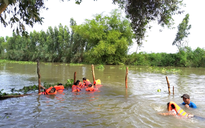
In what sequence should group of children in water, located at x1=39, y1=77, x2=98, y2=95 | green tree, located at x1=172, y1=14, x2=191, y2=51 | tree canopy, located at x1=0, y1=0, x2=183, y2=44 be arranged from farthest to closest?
green tree, located at x1=172, y1=14, x2=191, y2=51, group of children in water, located at x1=39, y1=77, x2=98, y2=95, tree canopy, located at x1=0, y1=0, x2=183, y2=44

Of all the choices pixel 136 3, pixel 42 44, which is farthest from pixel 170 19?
pixel 42 44

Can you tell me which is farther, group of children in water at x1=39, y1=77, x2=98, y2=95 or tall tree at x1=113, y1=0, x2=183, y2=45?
group of children in water at x1=39, y1=77, x2=98, y2=95

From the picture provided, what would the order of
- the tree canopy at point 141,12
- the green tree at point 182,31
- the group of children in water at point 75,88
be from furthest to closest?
the green tree at point 182,31
the group of children in water at point 75,88
the tree canopy at point 141,12

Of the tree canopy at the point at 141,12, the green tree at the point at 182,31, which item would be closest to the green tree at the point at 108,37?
the green tree at the point at 182,31

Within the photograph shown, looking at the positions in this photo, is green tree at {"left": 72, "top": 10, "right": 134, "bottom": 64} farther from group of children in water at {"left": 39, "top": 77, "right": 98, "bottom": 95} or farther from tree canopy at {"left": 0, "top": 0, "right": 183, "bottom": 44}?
tree canopy at {"left": 0, "top": 0, "right": 183, "bottom": 44}

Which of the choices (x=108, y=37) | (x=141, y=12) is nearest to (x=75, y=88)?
(x=141, y=12)

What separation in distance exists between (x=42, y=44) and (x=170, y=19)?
49097 mm

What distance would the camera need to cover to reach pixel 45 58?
2083 inches

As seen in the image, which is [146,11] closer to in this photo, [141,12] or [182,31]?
[141,12]

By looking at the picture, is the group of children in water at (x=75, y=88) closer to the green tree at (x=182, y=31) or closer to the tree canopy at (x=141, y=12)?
the tree canopy at (x=141, y=12)

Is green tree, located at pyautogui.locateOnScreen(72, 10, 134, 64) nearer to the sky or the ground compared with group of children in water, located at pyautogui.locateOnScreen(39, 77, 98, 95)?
nearer to the sky

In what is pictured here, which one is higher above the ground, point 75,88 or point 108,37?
point 108,37

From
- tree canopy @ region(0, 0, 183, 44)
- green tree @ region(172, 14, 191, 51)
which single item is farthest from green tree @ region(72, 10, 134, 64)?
tree canopy @ region(0, 0, 183, 44)

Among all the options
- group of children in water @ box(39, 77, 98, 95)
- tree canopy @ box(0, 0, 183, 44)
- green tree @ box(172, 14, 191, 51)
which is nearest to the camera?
tree canopy @ box(0, 0, 183, 44)
